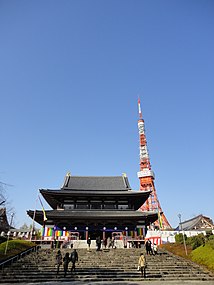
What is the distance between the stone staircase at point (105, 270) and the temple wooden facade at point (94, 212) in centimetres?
904

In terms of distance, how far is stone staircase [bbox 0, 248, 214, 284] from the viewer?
46.7 ft

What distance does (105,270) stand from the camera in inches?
620

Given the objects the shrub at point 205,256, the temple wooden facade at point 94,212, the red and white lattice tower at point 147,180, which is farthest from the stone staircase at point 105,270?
the red and white lattice tower at point 147,180

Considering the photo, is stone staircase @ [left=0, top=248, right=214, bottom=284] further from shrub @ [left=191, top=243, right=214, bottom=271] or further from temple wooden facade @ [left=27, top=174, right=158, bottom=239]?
temple wooden facade @ [left=27, top=174, right=158, bottom=239]

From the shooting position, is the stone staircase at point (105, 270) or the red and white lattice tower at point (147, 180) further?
the red and white lattice tower at point (147, 180)

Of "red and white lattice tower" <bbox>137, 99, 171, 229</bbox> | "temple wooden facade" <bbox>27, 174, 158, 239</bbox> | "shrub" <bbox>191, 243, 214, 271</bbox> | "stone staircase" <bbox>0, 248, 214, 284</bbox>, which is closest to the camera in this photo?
"stone staircase" <bbox>0, 248, 214, 284</bbox>

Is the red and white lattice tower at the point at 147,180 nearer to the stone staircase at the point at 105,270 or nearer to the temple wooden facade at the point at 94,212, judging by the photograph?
the temple wooden facade at the point at 94,212

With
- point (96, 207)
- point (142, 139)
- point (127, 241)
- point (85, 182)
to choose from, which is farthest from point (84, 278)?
point (142, 139)

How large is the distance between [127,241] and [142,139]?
48137 mm

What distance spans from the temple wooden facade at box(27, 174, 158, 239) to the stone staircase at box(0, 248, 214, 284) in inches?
356

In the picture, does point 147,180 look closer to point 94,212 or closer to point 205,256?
point 94,212

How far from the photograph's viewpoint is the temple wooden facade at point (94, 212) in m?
29.2

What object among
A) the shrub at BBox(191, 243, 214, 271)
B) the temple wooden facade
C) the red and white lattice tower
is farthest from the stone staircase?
the red and white lattice tower

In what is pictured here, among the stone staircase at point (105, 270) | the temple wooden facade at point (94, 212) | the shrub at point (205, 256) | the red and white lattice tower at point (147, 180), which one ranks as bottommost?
the stone staircase at point (105, 270)
